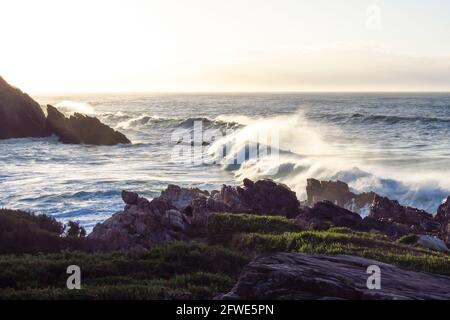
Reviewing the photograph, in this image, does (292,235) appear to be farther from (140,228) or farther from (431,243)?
(431,243)

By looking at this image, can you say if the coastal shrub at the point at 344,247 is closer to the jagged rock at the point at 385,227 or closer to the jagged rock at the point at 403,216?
the jagged rock at the point at 385,227

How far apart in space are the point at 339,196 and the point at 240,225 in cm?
1171

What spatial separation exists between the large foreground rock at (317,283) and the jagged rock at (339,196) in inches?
764

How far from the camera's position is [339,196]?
28.5 meters

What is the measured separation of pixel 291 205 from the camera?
2341 cm

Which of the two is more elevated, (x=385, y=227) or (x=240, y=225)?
(x=240, y=225)

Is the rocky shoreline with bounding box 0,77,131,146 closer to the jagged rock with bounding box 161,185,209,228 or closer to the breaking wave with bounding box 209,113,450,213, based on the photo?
the breaking wave with bounding box 209,113,450,213

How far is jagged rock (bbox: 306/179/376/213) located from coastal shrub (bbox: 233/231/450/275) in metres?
11.5

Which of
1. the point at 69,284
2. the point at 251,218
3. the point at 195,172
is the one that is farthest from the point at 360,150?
the point at 69,284

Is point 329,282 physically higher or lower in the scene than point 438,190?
higher

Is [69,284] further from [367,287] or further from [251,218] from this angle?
[251,218]

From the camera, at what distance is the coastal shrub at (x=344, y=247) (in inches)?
518

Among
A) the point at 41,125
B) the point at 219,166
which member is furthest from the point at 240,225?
the point at 41,125

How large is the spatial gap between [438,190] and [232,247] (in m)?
19.8
